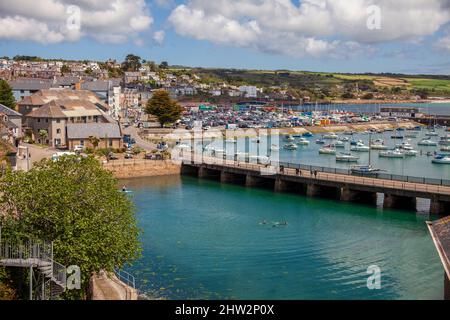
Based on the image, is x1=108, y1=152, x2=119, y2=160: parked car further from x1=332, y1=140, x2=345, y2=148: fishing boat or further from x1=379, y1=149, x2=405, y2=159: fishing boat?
x1=332, y1=140, x2=345, y2=148: fishing boat

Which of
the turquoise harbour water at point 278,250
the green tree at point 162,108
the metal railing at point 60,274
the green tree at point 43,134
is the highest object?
the green tree at point 162,108

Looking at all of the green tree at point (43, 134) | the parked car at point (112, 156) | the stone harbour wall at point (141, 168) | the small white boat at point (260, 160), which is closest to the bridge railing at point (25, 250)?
the stone harbour wall at point (141, 168)

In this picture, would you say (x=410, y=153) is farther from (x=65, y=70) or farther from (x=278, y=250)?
(x=65, y=70)

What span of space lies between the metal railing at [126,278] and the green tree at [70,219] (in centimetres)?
387

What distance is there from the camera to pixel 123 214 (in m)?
25.8

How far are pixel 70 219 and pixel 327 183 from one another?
34310 mm

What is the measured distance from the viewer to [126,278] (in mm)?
29938

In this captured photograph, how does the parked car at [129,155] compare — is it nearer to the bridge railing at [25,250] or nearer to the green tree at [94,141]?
the green tree at [94,141]

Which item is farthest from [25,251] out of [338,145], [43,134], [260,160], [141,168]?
[338,145]

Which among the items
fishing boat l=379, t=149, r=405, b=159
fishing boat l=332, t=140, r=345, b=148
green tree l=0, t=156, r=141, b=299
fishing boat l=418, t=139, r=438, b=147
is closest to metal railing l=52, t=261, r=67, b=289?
green tree l=0, t=156, r=141, b=299

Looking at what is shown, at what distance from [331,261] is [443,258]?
969 centimetres

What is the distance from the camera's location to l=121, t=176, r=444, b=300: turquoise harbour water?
29.1m

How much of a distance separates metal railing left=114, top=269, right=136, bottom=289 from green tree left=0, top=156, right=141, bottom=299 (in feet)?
12.7

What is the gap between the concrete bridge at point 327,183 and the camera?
1895 inches
